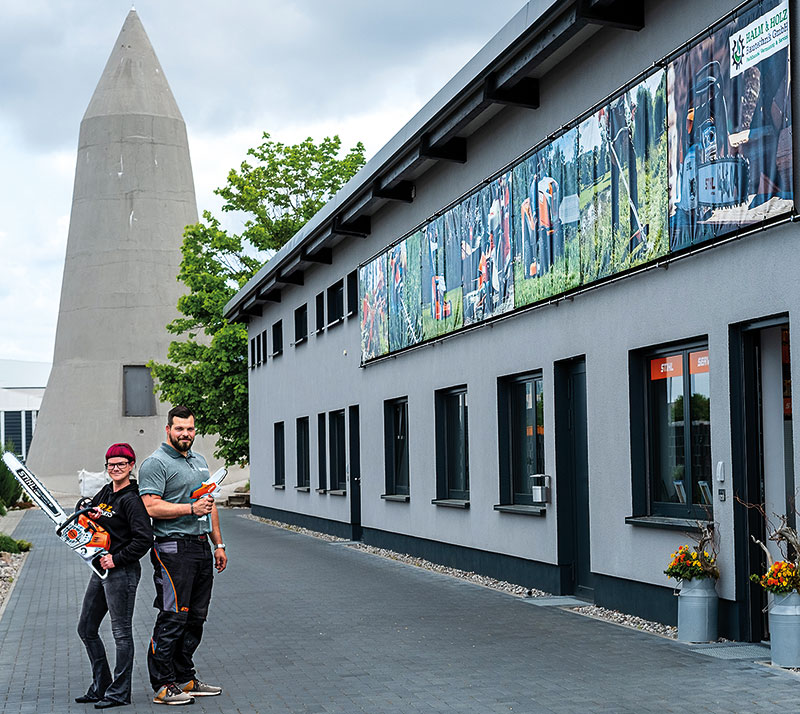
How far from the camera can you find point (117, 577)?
7.91 meters

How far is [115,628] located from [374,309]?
43.9ft

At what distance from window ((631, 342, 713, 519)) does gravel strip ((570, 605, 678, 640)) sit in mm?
992

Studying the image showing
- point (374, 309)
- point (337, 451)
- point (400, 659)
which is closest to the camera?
point (400, 659)

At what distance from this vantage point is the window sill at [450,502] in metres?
16.5

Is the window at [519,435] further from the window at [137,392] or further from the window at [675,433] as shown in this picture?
the window at [137,392]

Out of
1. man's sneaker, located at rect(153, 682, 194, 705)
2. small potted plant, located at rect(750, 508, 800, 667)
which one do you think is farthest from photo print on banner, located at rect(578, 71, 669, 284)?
man's sneaker, located at rect(153, 682, 194, 705)

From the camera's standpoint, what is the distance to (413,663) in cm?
919

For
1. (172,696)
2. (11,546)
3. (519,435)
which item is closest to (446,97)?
(519,435)

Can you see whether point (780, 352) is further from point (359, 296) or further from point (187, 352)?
point (187, 352)

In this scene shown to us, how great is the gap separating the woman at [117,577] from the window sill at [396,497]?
11.4 m

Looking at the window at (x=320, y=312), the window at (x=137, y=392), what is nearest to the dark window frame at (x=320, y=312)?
the window at (x=320, y=312)

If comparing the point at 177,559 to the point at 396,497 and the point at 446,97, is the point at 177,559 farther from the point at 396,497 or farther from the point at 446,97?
the point at 396,497

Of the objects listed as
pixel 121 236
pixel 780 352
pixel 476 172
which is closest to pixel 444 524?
pixel 476 172

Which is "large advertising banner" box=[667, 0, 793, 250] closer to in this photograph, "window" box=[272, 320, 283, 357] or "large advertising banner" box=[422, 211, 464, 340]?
"large advertising banner" box=[422, 211, 464, 340]
